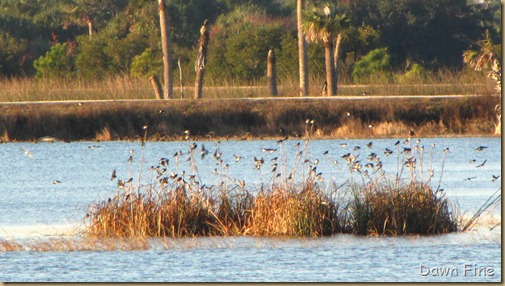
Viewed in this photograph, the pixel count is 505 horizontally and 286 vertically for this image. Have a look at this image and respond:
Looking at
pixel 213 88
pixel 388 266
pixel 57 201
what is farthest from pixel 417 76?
pixel 388 266

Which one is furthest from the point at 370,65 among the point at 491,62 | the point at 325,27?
the point at 491,62

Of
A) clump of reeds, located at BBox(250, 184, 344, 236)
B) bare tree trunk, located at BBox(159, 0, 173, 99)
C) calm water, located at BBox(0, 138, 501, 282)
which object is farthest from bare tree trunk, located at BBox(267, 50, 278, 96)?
clump of reeds, located at BBox(250, 184, 344, 236)

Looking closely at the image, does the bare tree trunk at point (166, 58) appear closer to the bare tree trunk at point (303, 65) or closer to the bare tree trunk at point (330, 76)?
the bare tree trunk at point (303, 65)

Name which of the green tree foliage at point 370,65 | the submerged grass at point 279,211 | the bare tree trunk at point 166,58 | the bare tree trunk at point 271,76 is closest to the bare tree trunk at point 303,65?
the bare tree trunk at point 271,76

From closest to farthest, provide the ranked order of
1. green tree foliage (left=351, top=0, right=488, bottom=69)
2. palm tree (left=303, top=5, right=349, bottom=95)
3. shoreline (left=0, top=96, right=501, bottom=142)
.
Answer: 1. shoreline (left=0, top=96, right=501, bottom=142)
2. palm tree (left=303, top=5, right=349, bottom=95)
3. green tree foliage (left=351, top=0, right=488, bottom=69)

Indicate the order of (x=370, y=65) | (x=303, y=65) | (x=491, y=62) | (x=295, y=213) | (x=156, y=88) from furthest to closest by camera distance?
(x=370, y=65) < (x=303, y=65) < (x=156, y=88) < (x=491, y=62) < (x=295, y=213)

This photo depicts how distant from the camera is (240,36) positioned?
199 ft

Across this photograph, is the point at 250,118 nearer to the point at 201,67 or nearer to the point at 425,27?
the point at 201,67

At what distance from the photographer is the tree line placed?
5819 cm

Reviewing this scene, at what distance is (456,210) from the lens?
19766mm

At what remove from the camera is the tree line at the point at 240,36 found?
58.2m

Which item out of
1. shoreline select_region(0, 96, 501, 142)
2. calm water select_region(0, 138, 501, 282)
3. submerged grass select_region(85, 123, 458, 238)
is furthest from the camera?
shoreline select_region(0, 96, 501, 142)

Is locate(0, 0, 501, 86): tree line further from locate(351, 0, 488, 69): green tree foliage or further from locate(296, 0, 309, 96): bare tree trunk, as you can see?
locate(296, 0, 309, 96): bare tree trunk

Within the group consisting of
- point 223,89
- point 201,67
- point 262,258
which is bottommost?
point 262,258
